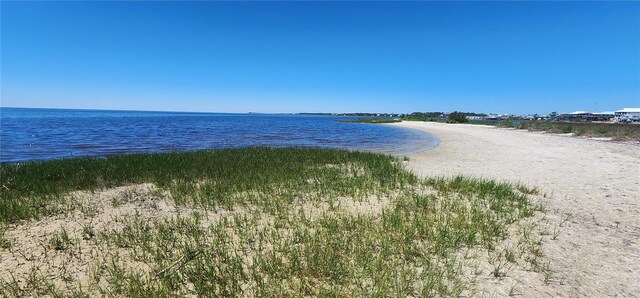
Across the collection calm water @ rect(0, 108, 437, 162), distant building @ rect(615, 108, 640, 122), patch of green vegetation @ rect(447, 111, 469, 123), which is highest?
distant building @ rect(615, 108, 640, 122)

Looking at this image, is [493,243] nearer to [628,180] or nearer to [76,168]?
[628,180]

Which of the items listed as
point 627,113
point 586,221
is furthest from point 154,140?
point 627,113

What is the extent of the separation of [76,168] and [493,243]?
52.8 feet

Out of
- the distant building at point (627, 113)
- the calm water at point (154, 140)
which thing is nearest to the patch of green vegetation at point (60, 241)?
the calm water at point (154, 140)

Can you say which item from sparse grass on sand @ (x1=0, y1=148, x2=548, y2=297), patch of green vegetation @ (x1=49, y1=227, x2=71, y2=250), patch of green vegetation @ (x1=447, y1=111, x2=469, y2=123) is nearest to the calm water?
sparse grass on sand @ (x1=0, y1=148, x2=548, y2=297)

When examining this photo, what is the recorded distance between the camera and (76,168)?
503 inches

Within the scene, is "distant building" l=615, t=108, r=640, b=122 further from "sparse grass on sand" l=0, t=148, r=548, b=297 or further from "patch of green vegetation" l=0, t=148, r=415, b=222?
"patch of green vegetation" l=0, t=148, r=415, b=222

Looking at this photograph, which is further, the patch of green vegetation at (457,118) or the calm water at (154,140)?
the patch of green vegetation at (457,118)

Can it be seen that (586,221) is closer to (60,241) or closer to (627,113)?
(60,241)

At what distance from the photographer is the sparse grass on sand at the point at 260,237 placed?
172 inches

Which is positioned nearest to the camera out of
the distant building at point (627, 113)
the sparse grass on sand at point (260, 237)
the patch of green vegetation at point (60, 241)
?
the sparse grass on sand at point (260, 237)

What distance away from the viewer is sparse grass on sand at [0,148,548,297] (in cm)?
437

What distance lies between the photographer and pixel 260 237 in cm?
587

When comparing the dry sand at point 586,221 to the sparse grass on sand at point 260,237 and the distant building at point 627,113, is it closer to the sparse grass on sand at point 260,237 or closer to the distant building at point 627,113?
the sparse grass on sand at point 260,237
